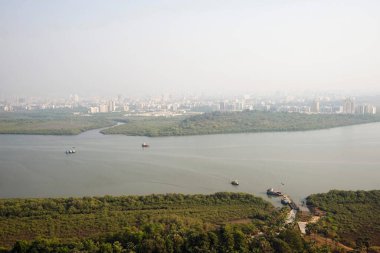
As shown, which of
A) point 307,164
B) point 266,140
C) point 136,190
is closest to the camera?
point 136,190

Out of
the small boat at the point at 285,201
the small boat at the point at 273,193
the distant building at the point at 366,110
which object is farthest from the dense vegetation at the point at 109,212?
the distant building at the point at 366,110

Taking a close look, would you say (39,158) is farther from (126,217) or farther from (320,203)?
(320,203)

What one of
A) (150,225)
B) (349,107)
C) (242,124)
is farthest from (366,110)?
(150,225)

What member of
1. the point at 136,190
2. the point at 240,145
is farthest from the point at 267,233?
the point at 240,145

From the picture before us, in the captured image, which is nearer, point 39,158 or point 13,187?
point 13,187

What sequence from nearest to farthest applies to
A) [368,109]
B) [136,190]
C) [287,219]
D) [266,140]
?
[287,219] < [136,190] < [266,140] < [368,109]

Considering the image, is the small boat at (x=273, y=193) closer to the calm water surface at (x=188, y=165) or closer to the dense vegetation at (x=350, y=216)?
the calm water surface at (x=188, y=165)

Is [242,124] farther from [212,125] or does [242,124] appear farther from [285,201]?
[285,201]

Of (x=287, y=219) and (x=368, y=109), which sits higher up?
(x=368, y=109)
